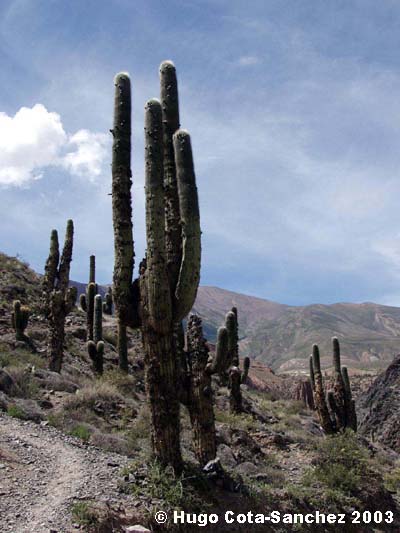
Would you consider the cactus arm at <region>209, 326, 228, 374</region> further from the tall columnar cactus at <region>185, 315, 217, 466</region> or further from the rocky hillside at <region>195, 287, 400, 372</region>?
the rocky hillside at <region>195, 287, 400, 372</region>

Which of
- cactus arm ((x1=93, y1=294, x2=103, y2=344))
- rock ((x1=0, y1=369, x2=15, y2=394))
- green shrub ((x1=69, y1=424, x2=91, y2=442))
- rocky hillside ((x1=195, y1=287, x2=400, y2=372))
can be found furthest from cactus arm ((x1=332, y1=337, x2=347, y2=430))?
rocky hillside ((x1=195, y1=287, x2=400, y2=372))

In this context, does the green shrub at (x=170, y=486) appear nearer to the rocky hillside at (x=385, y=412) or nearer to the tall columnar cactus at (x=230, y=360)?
the tall columnar cactus at (x=230, y=360)

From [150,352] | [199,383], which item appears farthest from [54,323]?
[150,352]

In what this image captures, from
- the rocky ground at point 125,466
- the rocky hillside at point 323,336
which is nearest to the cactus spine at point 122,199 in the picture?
the rocky ground at point 125,466

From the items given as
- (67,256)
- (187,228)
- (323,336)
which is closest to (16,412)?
(187,228)

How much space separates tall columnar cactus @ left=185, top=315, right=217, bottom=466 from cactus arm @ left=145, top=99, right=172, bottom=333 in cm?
222

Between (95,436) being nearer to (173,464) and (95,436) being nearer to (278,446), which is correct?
(173,464)

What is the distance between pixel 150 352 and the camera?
29.2 feet

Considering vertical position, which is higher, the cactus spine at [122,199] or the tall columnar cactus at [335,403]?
the cactus spine at [122,199]

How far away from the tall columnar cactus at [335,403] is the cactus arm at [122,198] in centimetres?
1017

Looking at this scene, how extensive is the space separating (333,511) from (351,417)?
7943 millimetres

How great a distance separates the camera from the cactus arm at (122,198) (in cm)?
924

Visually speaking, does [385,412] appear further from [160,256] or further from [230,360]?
[160,256]

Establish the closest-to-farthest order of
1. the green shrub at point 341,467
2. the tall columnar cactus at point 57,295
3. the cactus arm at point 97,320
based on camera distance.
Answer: the green shrub at point 341,467 → the tall columnar cactus at point 57,295 → the cactus arm at point 97,320
